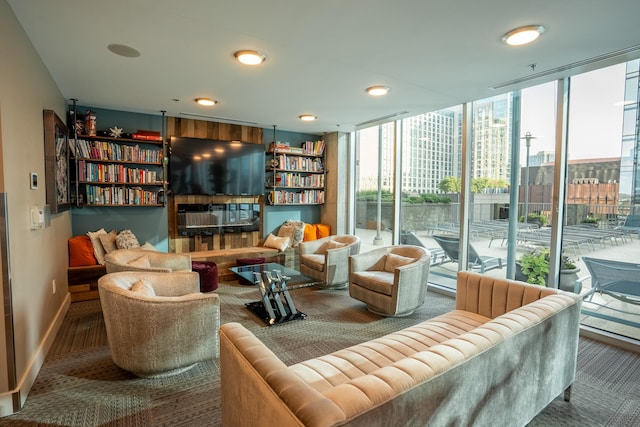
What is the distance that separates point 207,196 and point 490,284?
4485mm

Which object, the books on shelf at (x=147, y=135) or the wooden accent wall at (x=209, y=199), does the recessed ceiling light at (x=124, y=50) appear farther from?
the wooden accent wall at (x=209, y=199)

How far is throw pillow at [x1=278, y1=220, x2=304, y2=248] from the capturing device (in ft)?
19.4

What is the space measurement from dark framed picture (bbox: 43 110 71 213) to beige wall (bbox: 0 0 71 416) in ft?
0.44

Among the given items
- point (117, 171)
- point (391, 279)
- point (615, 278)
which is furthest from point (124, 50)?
point (615, 278)

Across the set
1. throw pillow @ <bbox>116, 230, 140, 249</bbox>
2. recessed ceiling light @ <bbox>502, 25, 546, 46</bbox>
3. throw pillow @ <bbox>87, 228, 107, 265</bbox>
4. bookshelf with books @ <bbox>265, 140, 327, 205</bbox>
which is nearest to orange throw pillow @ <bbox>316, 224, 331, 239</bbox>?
bookshelf with books @ <bbox>265, 140, 327, 205</bbox>

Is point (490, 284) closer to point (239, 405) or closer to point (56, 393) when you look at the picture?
point (239, 405)

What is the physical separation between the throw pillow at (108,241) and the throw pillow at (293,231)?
8.65ft

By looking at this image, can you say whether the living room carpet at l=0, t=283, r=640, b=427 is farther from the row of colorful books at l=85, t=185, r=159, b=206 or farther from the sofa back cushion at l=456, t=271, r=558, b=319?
the row of colorful books at l=85, t=185, r=159, b=206

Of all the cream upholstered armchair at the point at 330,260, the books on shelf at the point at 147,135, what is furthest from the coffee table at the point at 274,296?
the books on shelf at the point at 147,135

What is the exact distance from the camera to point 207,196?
5.55m

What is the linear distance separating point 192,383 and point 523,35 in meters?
3.53

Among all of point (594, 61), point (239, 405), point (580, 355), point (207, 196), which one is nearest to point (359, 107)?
point (594, 61)

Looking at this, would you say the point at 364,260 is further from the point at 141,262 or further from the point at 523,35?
the point at 523,35

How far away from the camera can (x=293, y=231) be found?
5.95 m
